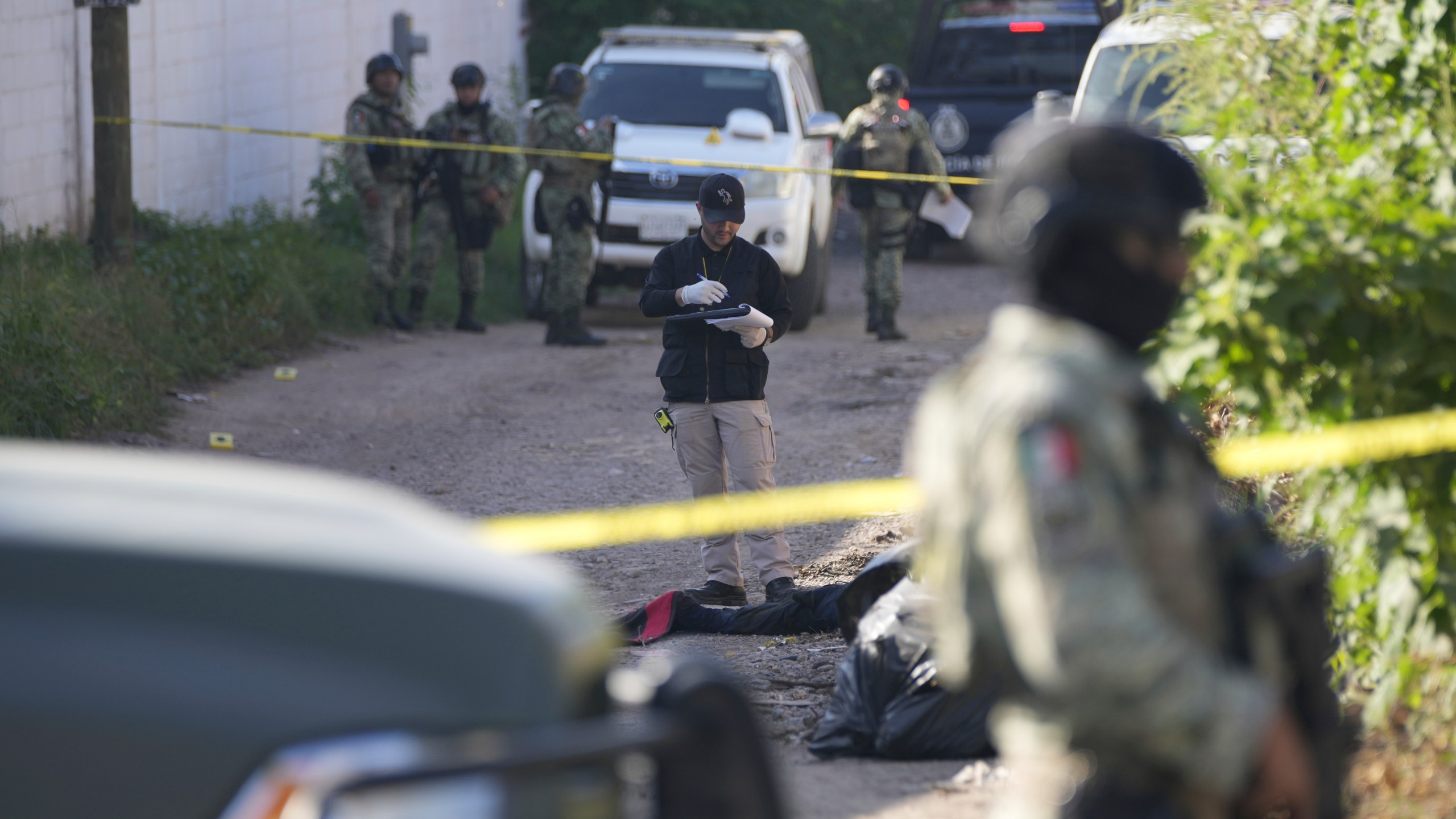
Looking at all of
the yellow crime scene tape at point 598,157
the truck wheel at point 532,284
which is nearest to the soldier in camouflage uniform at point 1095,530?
the yellow crime scene tape at point 598,157

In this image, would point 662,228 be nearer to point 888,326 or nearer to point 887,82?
point 888,326

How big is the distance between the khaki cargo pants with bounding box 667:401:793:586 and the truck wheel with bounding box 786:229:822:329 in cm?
623

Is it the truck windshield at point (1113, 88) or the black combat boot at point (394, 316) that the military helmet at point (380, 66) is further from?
the truck windshield at point (1113, 88)

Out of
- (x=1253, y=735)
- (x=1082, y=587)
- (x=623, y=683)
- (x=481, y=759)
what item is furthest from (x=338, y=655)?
(x=1253, y=735)

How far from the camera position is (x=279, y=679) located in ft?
5.59

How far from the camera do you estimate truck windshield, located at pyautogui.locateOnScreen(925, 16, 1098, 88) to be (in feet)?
49.6

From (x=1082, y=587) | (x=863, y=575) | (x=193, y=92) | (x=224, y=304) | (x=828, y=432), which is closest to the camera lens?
(x=1082, y=587)

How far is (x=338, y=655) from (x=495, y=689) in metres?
0.19

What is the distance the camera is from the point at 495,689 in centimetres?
176

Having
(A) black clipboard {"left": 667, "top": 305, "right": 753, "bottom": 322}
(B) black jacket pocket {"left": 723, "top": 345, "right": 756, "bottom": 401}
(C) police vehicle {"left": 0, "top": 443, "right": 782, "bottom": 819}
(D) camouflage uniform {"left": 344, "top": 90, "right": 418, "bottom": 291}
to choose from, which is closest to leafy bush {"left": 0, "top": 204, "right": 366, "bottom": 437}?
(D) camouflage uniform {"left": 344, "top": 90, "right": 418, "bottom": 291}

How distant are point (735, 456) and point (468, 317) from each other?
6609mm

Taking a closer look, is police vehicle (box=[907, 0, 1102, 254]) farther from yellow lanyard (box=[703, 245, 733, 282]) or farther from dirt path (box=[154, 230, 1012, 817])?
yellow lanyard (box=[703, 245, 733, 282])

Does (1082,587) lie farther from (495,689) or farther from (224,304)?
(224,304)

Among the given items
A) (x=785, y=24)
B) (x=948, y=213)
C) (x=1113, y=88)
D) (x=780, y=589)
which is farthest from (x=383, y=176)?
(x=785, y=24)
